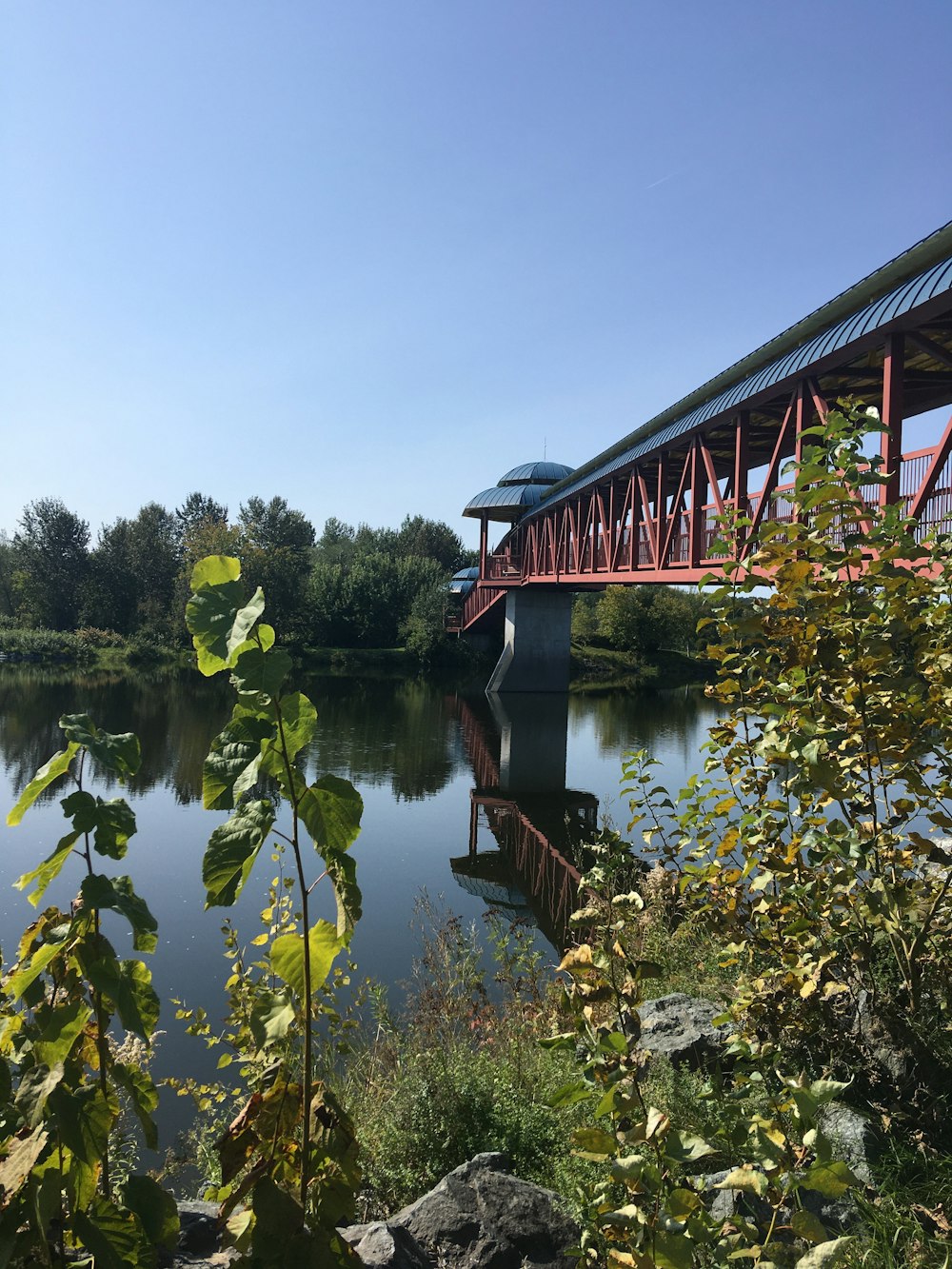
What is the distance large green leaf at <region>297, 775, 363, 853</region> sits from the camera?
4.07 ft

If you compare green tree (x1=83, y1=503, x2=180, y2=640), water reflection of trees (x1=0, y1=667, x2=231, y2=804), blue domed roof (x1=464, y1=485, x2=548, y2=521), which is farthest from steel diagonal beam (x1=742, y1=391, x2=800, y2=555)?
green tree (x1=83, y1=503, x2=180, y2=640)

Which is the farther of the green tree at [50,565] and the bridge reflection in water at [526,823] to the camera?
the green tree at [50,565]

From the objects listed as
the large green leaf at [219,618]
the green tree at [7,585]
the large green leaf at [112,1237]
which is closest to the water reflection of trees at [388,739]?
the large green leaf at [112,1237]

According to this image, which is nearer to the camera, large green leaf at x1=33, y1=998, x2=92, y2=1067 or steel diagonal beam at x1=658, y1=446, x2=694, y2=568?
large green leaf at x1=33, y1=998, x2=92, y2=1067

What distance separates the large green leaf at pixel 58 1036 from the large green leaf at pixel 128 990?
2.1 inches

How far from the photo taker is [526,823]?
1491 centimetres

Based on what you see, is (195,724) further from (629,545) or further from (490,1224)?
(490,1224)

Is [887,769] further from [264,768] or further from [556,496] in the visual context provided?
[556,496]

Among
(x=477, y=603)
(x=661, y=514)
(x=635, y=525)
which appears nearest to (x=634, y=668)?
(x=477, y=603)

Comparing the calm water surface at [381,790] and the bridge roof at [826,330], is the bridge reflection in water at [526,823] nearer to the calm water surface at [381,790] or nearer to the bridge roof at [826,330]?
the calm water surface at [381,790]

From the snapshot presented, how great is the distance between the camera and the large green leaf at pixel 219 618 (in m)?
1.25

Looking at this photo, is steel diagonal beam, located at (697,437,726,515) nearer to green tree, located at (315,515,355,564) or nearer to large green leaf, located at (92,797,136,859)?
large green leaf, located at (92,797,136,859)

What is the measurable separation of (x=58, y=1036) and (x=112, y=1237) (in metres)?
0.30

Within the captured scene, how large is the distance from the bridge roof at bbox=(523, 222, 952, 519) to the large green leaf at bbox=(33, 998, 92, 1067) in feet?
34.4
